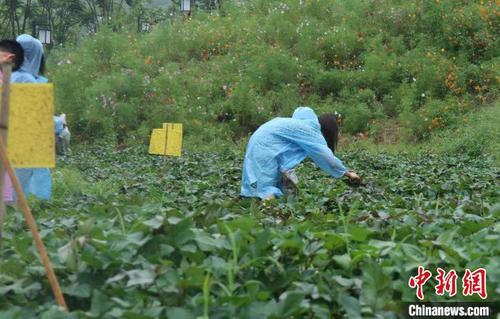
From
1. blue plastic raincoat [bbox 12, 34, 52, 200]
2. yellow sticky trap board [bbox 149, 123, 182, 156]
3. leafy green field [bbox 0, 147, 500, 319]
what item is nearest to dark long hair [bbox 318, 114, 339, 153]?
blue plastic raincoat [bbox 12, 34, 52, 200]

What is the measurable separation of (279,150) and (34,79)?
1.97 m

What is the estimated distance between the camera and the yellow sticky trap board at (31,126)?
10.6 ft

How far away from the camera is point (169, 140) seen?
9.66 m

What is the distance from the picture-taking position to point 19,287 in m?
2.76

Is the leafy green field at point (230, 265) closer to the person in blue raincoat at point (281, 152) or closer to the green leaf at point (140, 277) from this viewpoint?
the green leaf at point (140, 277)

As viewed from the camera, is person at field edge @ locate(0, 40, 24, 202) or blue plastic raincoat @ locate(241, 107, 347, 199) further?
blue plastic raincoat @ locate(241, 107, 347, 199)

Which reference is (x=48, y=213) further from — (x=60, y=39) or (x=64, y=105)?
(x=60, y=39)

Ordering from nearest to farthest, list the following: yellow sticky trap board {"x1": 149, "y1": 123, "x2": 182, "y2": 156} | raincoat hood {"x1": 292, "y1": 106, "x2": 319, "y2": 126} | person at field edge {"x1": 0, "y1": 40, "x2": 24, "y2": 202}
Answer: person at field edge {"x1": 0, "y1": 40, "x2": 24, "y2": 202}
raincoat hood {"x1": 292, "y1": 106, "x2": 319, "y2": 126}
yellow sticky trap board {"x1": 149, "y1": 123, "x2": 182, "y2": 156}

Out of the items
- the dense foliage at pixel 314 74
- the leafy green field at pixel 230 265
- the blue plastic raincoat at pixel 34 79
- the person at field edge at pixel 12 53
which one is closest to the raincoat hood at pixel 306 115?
the blue plastic raincoat at pixel 34 79

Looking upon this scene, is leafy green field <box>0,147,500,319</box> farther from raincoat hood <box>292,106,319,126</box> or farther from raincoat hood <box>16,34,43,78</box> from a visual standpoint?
raincoat hood <box>292,106,319,126</box>

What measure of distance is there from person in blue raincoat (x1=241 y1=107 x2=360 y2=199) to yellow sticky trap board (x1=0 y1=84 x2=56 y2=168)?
3819 mm

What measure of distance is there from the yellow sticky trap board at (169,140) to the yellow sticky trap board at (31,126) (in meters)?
6.29

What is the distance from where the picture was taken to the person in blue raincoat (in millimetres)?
6930

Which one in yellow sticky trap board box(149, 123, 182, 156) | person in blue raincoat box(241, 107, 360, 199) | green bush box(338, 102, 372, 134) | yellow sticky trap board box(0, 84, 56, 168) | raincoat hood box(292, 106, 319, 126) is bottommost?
green bush box(338, 102, 372, 134)
